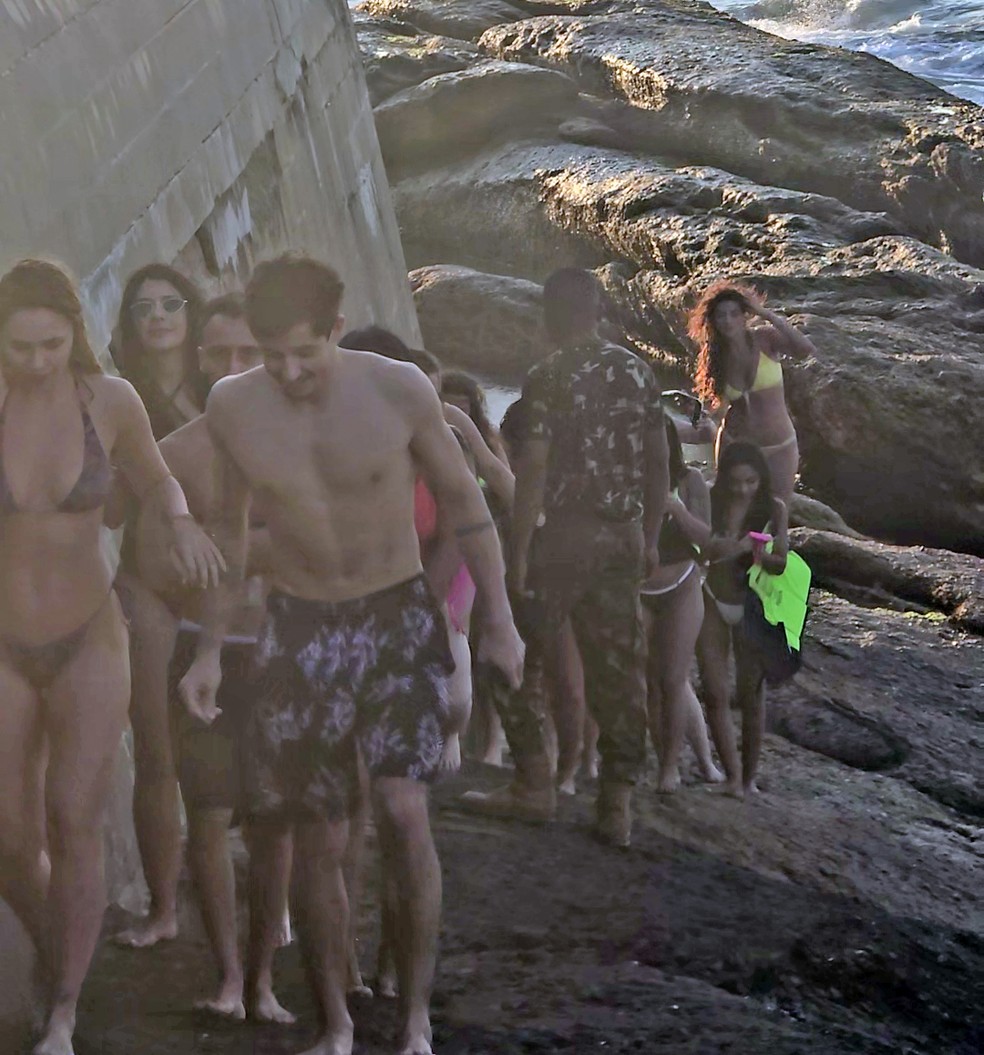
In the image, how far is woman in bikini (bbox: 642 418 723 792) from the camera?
6055 millimetres

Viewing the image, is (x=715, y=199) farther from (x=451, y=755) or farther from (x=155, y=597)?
(x=155, y=597)

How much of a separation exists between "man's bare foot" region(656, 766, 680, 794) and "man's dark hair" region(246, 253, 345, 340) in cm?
299

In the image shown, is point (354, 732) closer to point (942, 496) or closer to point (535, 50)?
point (942, 496)

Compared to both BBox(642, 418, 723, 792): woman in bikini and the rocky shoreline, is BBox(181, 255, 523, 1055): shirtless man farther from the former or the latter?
the rocky shoreline

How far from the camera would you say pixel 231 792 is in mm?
4090

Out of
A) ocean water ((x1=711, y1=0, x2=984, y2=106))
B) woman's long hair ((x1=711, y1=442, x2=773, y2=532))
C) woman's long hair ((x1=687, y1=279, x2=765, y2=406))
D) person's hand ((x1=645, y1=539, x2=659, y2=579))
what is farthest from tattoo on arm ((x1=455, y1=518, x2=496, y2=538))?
ocean water ((x1=711, y1=0, x2=984, y2=106))

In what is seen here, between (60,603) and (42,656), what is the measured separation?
0.11 meters

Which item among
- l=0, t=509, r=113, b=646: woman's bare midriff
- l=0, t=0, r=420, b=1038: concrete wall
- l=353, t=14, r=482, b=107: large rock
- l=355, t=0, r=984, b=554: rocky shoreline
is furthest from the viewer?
l=353, t=14, r=482, b=107: large rock

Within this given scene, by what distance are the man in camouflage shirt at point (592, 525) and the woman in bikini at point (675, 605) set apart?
1.33 ft

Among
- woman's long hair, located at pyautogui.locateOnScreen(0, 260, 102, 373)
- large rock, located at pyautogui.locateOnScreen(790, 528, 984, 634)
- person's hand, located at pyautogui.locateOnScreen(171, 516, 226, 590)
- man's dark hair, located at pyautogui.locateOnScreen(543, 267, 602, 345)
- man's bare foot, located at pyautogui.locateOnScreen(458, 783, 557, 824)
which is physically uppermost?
woman's long hair, located at pyautogui.locateOnScreen(0, 260, 102, 373)

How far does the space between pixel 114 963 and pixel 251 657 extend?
2.66 feet

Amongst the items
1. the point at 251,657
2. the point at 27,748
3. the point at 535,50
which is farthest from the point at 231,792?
the point at 535,50

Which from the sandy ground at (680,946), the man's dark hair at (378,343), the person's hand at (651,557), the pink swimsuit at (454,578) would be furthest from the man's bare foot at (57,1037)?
the person's hand at (651,557)

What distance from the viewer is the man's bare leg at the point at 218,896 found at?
4043 millimetres
